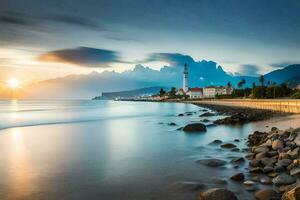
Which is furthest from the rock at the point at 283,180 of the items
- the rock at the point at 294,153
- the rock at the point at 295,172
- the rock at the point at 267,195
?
the rock at the point at 294,153

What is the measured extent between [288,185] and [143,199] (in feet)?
15.5

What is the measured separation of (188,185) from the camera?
10.7 meters

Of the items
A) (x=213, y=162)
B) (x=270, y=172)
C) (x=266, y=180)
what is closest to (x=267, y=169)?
(x=270, y=172)

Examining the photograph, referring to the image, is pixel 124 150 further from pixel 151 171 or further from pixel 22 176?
pixel 22 176

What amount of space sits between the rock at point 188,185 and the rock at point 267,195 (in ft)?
7.05

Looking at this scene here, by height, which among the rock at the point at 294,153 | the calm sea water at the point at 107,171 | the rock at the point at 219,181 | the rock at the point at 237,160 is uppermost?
the rock at the point at 294,153

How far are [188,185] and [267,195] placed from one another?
290 centimetres

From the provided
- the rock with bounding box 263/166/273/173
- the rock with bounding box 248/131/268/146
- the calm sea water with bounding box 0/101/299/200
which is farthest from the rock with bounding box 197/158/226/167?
the rock with bounding box 248/131/268/146

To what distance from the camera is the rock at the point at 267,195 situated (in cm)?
866

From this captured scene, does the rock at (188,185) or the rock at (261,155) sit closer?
the rock at (188,185)

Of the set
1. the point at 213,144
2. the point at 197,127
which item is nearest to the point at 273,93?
the point at 197,127

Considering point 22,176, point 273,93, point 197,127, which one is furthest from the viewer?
point 273,93

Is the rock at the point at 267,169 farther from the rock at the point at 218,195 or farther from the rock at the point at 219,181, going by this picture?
the rock at the point at 218,195

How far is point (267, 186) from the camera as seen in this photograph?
9.90 m
